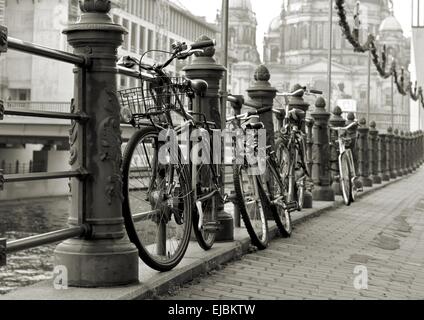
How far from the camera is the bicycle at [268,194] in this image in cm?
597

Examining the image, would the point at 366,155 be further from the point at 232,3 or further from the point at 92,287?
the point at 232,3

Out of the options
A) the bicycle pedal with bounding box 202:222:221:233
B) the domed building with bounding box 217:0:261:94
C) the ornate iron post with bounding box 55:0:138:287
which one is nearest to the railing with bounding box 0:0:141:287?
the ornate iron post with bounding box 55:0:138:287

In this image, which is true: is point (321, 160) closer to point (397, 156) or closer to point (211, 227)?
point (211, 227)

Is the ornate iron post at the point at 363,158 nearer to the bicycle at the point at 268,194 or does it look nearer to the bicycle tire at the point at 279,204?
the bicycle at the point at 268,194

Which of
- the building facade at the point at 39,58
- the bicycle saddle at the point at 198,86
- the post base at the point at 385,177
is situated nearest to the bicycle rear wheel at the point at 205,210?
the bicycle saddle at the point at 198,86

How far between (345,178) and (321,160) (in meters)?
0.41

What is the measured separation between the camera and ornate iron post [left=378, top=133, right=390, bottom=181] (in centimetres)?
1943

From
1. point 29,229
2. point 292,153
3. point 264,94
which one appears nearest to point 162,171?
point 264,94

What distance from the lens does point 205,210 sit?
5.70 m

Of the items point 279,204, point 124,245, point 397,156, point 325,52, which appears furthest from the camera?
point 325,52

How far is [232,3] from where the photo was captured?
342 ft

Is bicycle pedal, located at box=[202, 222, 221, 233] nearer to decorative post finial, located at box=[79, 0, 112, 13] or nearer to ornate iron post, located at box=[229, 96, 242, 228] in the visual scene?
ornate iron post, located at box=[229, 96, 242, 228]

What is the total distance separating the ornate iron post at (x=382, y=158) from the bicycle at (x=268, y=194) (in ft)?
39.7

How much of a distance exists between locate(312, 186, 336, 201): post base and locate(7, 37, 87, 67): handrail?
764 cm
